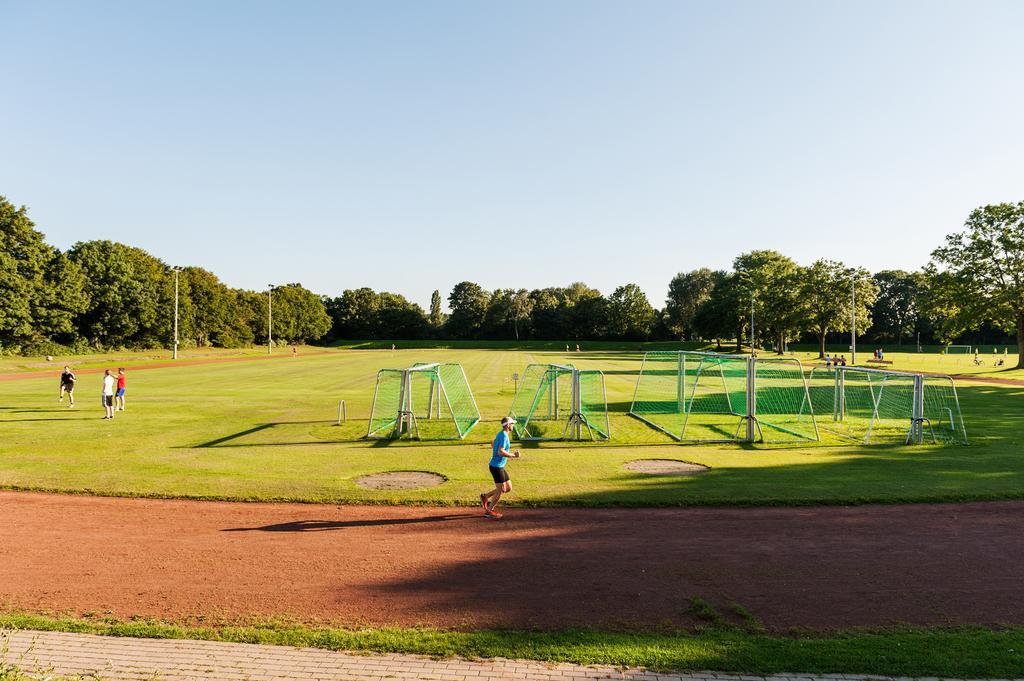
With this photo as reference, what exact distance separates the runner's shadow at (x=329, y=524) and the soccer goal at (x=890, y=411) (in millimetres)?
13470

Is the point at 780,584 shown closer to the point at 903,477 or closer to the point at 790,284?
the point at 903,477

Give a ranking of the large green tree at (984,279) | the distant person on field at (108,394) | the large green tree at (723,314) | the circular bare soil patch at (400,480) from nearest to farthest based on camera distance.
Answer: the circular bare soil patch at (400,480)
the distant person on field at (108,394)
the large green tree at (984,279)
the large green tree at (723,314)

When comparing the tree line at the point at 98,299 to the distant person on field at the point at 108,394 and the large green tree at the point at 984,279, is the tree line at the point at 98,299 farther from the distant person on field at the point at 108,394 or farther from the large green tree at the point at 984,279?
the large green tree at the point at 984,279

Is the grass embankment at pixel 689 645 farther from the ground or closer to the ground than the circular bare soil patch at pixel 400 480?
farther from the ground

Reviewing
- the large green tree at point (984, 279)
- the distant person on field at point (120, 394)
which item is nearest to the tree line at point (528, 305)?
the large green tree at point (984, 279)

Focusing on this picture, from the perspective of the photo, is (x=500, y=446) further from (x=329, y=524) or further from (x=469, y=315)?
(x=469, y=315)

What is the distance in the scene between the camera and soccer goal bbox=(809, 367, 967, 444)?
1895 centimetres

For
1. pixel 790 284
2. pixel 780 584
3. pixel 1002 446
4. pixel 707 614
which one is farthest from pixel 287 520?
pixel 790 284

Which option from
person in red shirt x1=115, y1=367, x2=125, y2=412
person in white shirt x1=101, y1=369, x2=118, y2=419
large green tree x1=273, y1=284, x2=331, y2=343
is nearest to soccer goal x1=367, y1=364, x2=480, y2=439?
person in white shirt x1=101, y1=369, x2=118, y2=419

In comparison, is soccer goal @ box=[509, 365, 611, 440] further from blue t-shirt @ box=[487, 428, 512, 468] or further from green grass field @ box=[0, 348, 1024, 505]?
blue t-shirt @ box=[487, 428, 512, 468]

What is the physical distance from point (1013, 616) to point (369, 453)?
1398 cm

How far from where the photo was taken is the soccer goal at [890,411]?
1895cm

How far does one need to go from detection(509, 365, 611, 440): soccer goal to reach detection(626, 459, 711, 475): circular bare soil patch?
3.33m

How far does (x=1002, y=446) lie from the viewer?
18.1m
